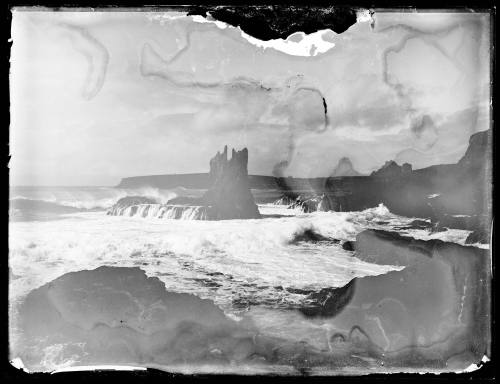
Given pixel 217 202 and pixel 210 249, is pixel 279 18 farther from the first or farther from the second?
pixel 210 249

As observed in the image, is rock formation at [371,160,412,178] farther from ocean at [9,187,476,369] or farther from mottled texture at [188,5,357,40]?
mottled texture at [188,5,357,40]

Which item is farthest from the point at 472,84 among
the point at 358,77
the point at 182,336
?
the point at 182,336

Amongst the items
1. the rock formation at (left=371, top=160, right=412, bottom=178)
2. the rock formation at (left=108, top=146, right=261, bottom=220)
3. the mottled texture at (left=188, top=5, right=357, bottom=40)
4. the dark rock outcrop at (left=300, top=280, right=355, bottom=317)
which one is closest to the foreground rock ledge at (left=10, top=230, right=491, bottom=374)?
the dark rock outcrop at (left=300, top=280, right=355, bottom=317)

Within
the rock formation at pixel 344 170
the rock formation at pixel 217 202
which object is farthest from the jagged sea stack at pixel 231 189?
the rock formation at pixel 344 170

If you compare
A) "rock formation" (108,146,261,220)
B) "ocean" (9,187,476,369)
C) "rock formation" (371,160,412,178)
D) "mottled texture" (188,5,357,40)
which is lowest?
"ocean" (9,187,476,369)

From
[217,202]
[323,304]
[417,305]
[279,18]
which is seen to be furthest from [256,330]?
[279,18]

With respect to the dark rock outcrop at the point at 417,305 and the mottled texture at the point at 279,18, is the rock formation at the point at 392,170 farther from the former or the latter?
the mottled texture at the point at 279,18
